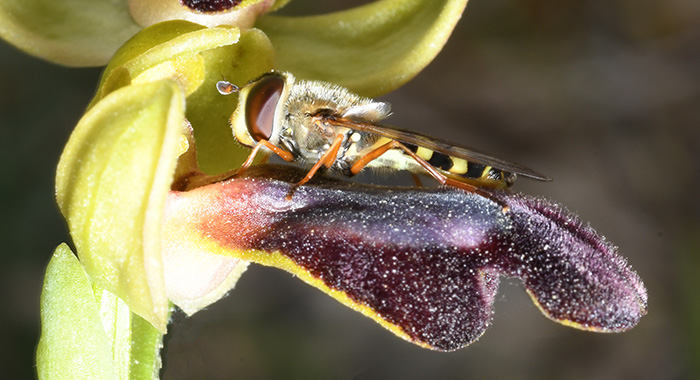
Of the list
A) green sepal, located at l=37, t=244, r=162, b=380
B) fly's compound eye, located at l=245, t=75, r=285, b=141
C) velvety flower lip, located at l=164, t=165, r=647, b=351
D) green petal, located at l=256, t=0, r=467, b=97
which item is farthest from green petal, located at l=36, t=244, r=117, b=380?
green petal, located at l=256, t=0, r=467, b=97

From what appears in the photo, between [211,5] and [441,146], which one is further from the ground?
[211,5]

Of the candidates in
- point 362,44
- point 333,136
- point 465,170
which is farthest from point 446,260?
point 362,44

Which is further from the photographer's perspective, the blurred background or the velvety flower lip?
the blurred background

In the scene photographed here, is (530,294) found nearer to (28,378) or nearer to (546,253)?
(546,253)

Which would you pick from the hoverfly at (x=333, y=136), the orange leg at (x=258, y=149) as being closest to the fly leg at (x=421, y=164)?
the hoverfly at (x=333, y=136)

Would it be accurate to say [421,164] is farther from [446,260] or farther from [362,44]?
[362,44]

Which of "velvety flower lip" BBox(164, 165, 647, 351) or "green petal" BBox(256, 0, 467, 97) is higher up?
"green petal" BBox(256, 0, 467, 97)

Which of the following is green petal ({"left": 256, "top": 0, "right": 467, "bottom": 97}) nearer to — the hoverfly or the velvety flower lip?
the hoverfly
